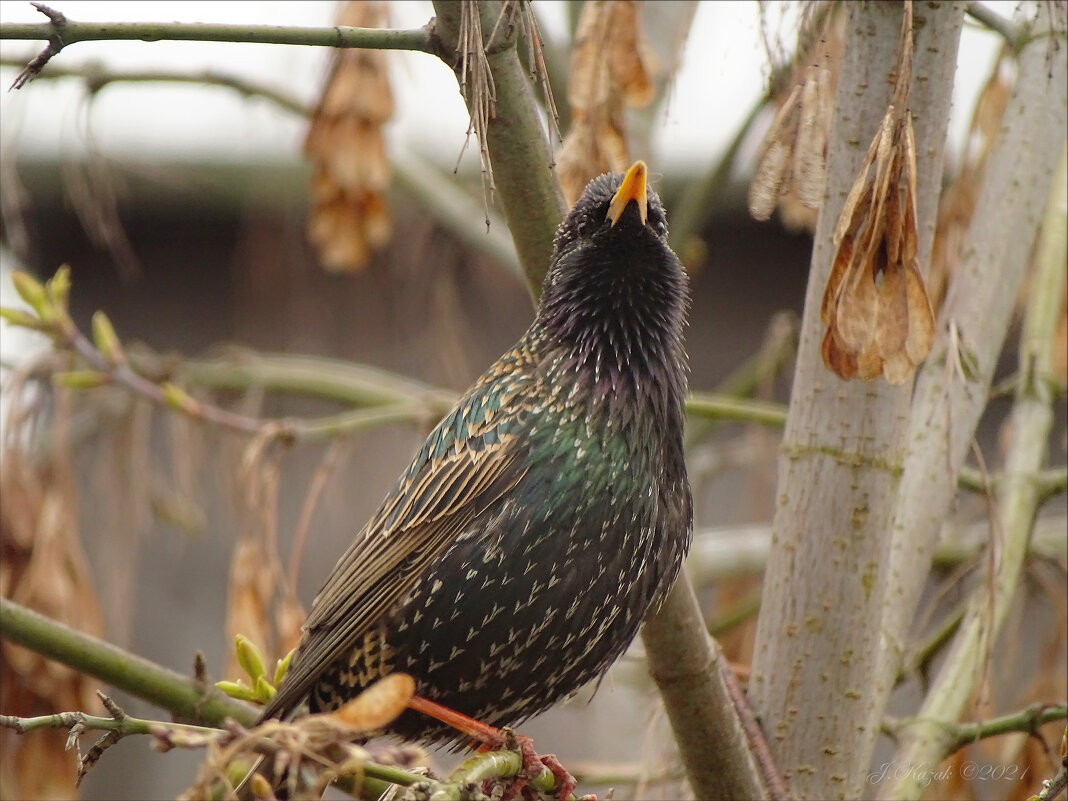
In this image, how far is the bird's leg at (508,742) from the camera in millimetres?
2654

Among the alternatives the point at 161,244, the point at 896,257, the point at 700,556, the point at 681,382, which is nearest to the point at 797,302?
the point at 700,556

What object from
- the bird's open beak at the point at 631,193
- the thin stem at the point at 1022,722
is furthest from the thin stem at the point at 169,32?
the thin stem at the point at 1022,722

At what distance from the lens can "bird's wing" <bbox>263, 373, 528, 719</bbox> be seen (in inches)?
113

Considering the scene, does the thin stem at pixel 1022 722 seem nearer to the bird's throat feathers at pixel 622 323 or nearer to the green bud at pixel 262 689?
the bird's throat feathers at pixel 622 323

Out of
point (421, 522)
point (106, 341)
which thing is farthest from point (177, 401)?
point (421, 522)

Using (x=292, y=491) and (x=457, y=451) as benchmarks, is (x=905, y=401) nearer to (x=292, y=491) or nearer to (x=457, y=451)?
(x=457, y=451)

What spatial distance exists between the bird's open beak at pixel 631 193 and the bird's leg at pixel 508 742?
1.09 metres

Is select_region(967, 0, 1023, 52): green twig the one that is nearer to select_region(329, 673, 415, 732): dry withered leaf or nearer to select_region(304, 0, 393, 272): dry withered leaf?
select_region(304, 0, 393, 272): dry withered leaf

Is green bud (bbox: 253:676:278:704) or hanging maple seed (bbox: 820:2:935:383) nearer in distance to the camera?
hanging maple seed (bbox: 820:2:935:383)

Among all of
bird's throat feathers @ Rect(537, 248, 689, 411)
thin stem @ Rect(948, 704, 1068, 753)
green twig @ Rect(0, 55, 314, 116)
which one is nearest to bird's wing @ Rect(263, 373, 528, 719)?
bird's throat feathers @ Rect(537, 248, 689, 411)

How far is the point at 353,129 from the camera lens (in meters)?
3.93

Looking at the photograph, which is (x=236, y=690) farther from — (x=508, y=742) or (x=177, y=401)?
(x=177, y=401)

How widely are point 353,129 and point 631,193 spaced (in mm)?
1265

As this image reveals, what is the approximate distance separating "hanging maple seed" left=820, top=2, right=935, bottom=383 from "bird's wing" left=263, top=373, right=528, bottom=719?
2.43 ft
